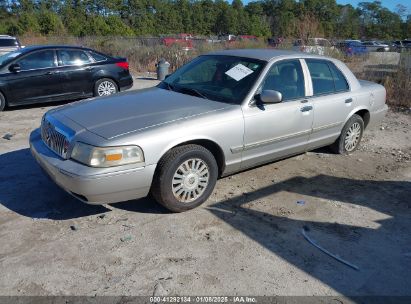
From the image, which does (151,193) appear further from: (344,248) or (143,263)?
(344,248)

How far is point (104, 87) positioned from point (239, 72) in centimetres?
588

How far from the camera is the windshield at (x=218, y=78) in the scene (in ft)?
15.0

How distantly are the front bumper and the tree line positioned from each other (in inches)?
1721

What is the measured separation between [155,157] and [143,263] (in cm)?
98

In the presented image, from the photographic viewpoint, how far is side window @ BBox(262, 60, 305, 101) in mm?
4707

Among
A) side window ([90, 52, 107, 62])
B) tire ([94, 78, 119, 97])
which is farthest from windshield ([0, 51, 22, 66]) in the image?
tire ([94, 78, 119, 97])

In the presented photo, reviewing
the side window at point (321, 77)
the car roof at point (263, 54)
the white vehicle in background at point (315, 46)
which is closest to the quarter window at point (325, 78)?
the side window at point (321, 77)

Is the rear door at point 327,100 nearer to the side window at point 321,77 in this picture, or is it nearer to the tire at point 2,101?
the side window at point 321,77

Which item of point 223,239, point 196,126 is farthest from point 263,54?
point 223,239

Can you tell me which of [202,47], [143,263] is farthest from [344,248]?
[202,47]

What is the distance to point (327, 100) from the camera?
17.5 ft

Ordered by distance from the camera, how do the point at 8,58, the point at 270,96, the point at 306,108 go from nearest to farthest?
the point at 270,96
the point at 306,108
the point at 8,58

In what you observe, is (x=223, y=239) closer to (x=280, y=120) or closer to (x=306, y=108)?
(x=280, y=120)

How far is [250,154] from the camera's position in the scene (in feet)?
15.0
